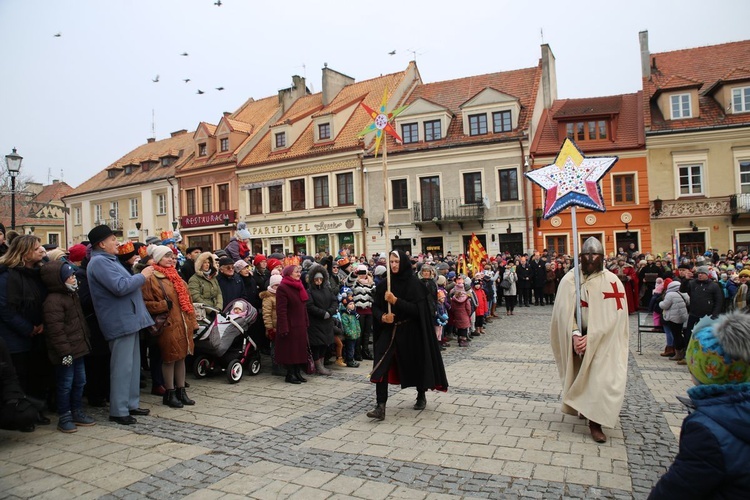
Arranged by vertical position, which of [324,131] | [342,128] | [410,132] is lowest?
[410,132]

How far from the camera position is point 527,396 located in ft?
23.3

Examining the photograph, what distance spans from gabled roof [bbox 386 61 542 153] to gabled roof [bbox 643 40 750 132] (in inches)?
227

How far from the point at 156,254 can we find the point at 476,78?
93.8ft

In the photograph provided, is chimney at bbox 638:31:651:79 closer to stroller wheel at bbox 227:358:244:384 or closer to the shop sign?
the shop sign

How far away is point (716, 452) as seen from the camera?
1.99 meters

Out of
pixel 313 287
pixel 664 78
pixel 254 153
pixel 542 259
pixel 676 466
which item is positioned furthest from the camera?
pixel 254 153

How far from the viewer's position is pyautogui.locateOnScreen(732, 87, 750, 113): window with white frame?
2489 centimetres

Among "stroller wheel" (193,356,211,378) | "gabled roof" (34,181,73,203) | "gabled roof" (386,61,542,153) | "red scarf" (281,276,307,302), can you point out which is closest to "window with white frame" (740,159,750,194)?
"gabled roof" (386,61,542,153)

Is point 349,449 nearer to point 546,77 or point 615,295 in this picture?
point 615,295

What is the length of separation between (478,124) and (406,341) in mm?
23605

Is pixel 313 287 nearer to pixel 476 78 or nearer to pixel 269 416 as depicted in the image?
pixel 269 416

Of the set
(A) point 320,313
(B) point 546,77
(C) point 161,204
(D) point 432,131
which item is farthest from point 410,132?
(A) point 320,313

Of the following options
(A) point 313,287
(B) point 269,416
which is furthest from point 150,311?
(A) point 313,287

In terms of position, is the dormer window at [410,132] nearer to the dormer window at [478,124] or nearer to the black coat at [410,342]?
the dormer window at [478,124]
